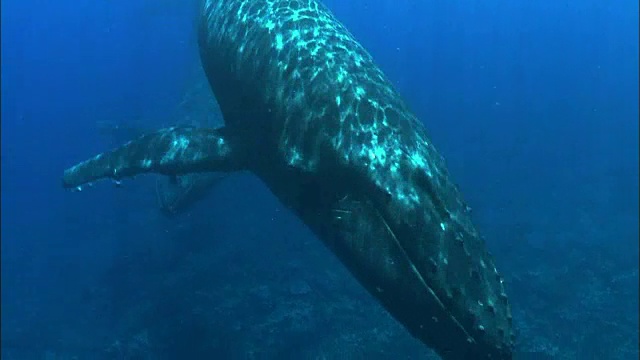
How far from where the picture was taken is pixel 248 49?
31.3ft

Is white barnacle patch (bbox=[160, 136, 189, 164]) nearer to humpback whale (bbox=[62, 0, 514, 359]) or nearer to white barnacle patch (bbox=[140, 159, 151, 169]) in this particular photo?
humpback whale (bbox=[62, 0, 514, 359])

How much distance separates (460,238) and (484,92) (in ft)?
126

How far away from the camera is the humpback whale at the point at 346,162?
18.2 ft

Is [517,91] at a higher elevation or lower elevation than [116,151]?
higher

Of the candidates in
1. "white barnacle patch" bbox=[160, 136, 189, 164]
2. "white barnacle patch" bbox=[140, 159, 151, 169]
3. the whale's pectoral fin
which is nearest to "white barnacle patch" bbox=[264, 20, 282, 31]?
the whale's pectoral fin

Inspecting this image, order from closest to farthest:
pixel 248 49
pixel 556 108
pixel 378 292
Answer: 1. pixel 378 292
2. pixel 248 49
3. pixel 556 108

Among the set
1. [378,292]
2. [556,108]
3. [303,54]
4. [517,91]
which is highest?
[517,91]

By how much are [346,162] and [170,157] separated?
445 centimetres

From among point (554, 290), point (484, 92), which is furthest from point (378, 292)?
point (484, 92)

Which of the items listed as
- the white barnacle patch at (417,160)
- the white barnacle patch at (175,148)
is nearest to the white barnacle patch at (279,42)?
the white barnacle patch at (175,148)

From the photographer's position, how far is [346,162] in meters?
6.80

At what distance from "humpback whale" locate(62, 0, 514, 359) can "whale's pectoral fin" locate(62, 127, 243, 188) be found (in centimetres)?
3

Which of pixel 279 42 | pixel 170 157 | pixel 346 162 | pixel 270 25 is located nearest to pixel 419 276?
pixel 346 162

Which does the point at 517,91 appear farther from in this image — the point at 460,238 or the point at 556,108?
the point at 460,238
